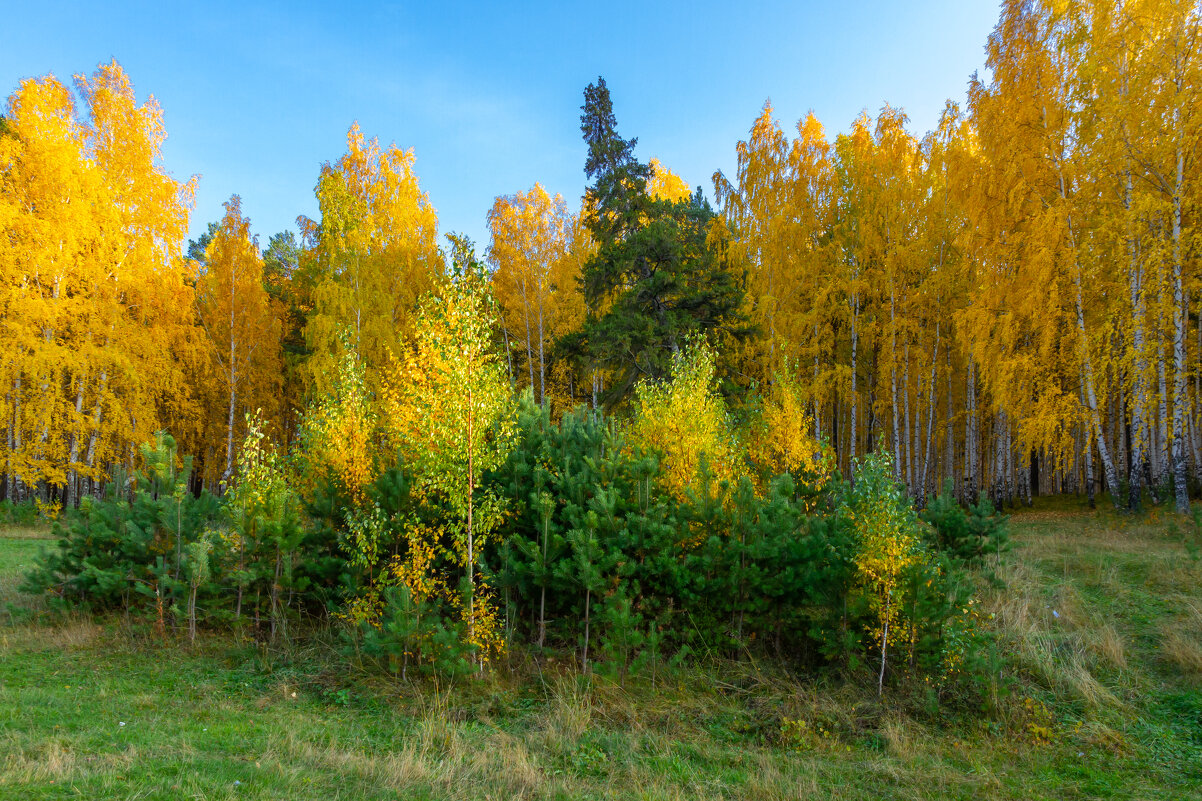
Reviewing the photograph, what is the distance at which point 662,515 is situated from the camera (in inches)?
301

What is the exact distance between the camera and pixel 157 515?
356 inches

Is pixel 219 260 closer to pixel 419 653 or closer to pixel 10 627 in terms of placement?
pixel 10 627

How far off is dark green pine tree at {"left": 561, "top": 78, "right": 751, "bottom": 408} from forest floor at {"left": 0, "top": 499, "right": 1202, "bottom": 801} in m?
9.54

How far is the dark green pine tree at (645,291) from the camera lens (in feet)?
53.2

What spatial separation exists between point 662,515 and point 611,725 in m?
2.33

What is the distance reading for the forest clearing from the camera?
18.9 feet

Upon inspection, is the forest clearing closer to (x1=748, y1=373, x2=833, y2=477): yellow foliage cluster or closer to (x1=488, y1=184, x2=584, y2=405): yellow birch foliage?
(x1=748, y1=373, x2=833, y2=477): yellow foliage cluster

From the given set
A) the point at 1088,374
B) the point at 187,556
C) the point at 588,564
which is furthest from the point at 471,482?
the point at 1088,374

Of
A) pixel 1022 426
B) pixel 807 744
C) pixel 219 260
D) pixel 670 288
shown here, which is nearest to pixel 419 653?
pixel 807 744

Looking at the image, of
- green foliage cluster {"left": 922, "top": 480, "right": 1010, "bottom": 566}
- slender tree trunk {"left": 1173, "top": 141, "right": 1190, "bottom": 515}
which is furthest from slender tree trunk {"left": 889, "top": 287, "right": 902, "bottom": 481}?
green foliage cluster {"left": 922, "top": 480, "right": 1010, "bottom": 566}

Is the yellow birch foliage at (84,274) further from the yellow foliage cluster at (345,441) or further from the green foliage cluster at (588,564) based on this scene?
the yellow foliage cluster at (345,441)

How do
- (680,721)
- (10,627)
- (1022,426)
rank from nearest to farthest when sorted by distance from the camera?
(680,721) < (10,627) < (1022,426)

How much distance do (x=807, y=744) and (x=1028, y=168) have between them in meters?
14.8

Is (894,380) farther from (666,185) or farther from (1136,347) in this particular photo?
(666,185)
